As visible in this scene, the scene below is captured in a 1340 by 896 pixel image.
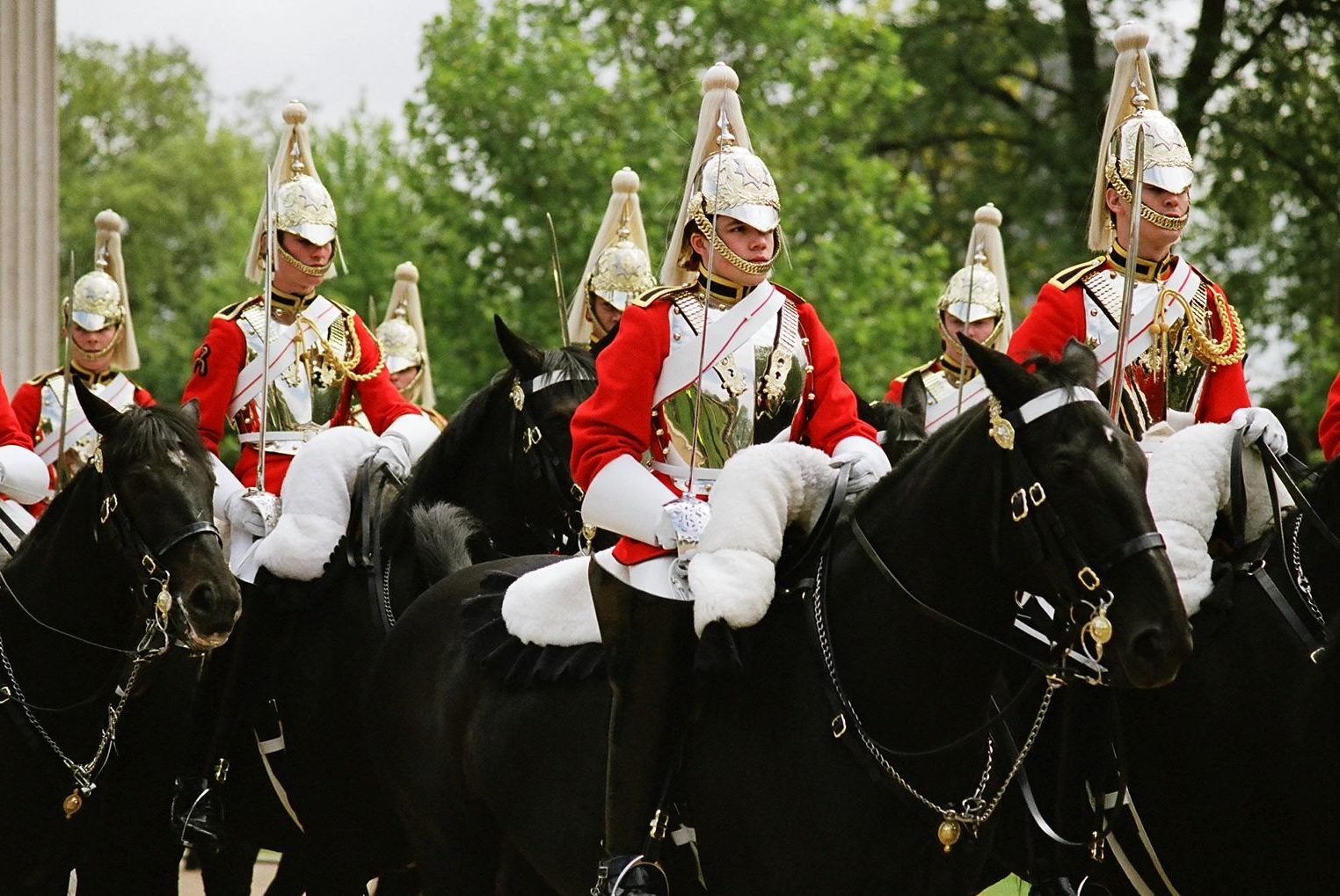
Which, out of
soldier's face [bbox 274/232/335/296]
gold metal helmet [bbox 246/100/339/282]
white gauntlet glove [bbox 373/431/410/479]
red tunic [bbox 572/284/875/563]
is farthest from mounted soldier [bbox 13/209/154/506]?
red tunic [bbox 572/284/875/563]

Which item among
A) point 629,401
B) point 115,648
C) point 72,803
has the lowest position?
point 72,803

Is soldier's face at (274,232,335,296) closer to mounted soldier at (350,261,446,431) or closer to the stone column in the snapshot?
mounted soldier at (350,261,446,431)

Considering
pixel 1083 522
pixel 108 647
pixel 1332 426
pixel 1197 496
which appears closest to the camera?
pixel 1083 522

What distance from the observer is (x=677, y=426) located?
225 inches

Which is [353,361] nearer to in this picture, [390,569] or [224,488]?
[224,488]

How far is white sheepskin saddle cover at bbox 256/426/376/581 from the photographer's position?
7.54 metres

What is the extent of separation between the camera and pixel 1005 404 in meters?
4.77

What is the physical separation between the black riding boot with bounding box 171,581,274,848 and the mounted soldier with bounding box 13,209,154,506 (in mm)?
2634

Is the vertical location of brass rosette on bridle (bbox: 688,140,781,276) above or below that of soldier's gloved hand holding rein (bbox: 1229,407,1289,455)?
above

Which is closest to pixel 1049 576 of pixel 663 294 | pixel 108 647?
pixel 663 294

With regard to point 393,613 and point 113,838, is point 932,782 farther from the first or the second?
point 113,838

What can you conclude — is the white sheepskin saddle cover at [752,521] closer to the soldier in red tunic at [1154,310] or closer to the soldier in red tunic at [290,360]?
the soldier in red tunic at [1154,310]

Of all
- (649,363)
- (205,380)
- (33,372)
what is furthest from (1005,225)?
(649,363)

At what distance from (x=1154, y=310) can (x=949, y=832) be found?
2.33m
